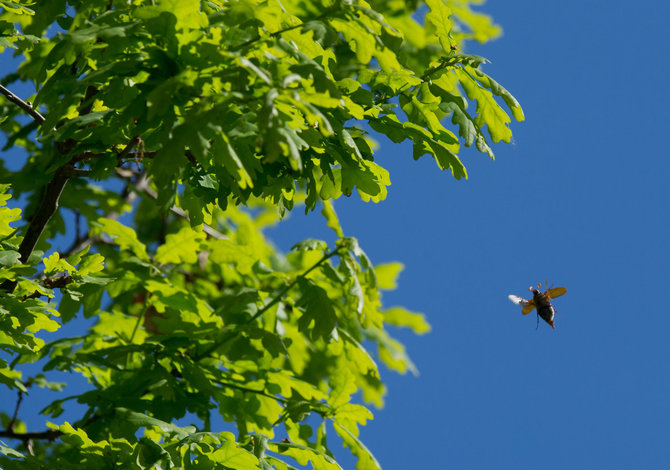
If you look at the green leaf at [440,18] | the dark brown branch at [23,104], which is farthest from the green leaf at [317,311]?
the dark brown branch at [23,104]

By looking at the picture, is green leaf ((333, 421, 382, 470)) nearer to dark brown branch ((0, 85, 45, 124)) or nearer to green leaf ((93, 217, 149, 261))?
green leaf ((93, 217, 149, 261))

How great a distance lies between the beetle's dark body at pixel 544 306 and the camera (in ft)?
12.4

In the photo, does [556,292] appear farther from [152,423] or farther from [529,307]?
[152,423]

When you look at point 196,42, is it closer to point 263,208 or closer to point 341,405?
point 341,405

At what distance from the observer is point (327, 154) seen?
3125 mm

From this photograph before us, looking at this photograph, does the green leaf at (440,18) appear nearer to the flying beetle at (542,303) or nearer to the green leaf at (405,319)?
the flying beetle at (542,303)

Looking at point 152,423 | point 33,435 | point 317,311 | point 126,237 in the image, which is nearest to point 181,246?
point 126,237

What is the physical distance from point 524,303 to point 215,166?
177cm

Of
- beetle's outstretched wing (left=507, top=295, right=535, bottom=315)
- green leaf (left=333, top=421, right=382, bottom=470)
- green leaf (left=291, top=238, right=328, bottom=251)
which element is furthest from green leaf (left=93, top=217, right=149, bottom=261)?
beetle's outstretched wing (left=507, top=295, right=535, bottom=315)

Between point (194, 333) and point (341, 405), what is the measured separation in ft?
2.57

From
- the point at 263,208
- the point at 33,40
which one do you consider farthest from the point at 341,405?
the point at 263,208

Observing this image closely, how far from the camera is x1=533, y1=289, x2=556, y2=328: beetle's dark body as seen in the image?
379 cm

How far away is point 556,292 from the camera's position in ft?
12.3

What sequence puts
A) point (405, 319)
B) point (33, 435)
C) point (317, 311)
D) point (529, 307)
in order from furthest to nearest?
point (405, 319) → point (33, 435) → point (529, 307) → point (317, 311)
